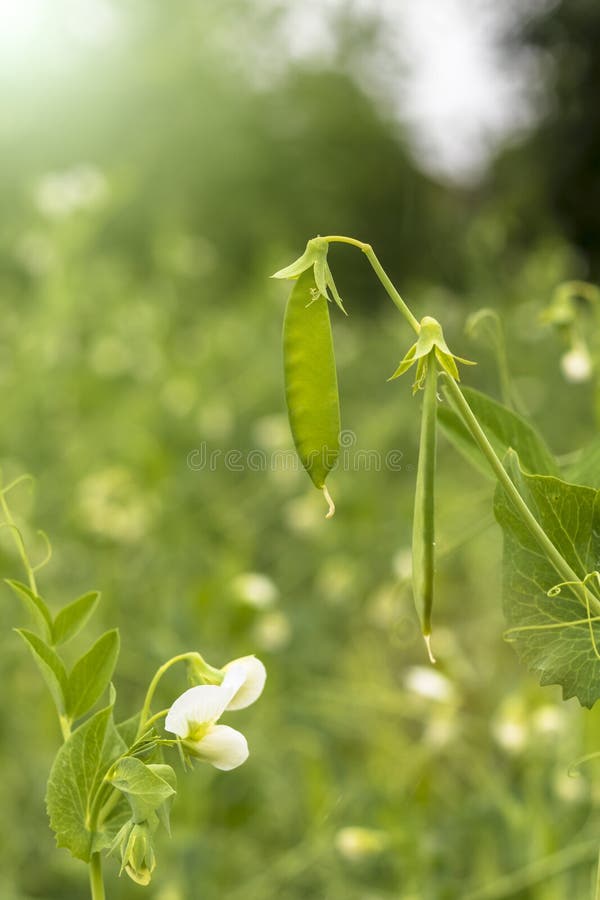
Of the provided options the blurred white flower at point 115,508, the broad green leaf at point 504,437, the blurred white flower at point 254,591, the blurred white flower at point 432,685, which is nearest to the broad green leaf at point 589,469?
the broad green leaf at point 504,437

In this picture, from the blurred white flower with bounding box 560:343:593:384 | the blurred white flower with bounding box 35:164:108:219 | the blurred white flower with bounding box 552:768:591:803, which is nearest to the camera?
the blurred white flower with bounding box 560:343:593:384

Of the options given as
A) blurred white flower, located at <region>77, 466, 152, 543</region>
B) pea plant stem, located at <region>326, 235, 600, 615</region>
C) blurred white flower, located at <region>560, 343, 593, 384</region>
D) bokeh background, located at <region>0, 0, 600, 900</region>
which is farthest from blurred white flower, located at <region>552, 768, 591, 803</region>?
blurred white flower, located at <region>77, 466, 152, 543</region>

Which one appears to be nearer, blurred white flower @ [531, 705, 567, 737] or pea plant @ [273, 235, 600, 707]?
pea plant @ [273, 235, 600, 707]

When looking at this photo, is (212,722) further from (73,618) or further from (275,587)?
(275,587)

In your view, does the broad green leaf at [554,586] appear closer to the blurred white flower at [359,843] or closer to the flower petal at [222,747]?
the flower petal at [222,747]

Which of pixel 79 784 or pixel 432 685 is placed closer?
pixel 79 784

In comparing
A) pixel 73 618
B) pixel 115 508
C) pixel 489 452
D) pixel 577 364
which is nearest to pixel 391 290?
pixel 489 452

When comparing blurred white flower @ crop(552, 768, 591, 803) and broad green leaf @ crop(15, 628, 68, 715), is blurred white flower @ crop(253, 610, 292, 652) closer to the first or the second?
blurred white flower @ crop(552, 768, 591, 803)
